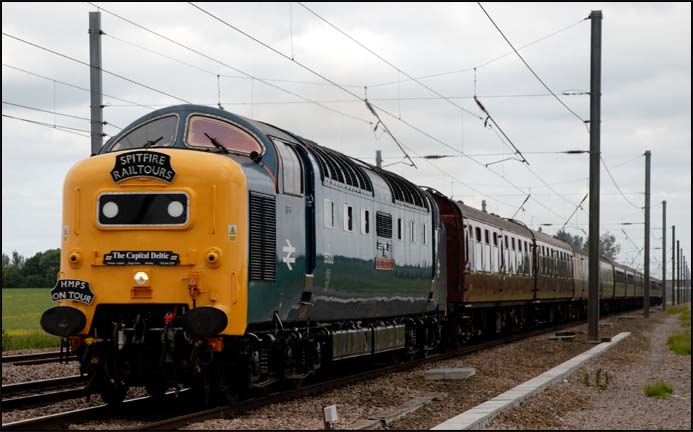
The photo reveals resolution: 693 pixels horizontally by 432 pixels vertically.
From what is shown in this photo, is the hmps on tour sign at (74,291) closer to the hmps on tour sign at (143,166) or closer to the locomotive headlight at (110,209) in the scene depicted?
the locomotive headlight at (110,209)

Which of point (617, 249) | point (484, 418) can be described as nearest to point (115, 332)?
point (484, 418)

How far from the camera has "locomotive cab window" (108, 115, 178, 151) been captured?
14336 millimetres

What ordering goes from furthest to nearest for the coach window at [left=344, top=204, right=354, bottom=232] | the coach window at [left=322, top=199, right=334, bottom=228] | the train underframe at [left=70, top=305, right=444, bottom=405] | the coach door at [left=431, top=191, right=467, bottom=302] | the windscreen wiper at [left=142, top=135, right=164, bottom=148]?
the coach door at [left=431, top=191, right=467, bottom=302]
the coach window at [left=344, top=204, right=354, bottom=232]
the coach window at [left=322, top=199, right=334, bottom=228]
the windscreen wiper at [left=142, top=135, right=164, bottom=148]
the train underframe at [left=70, top=305, right=444, bottom=405]

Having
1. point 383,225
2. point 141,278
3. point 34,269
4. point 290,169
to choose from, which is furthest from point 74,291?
point 34,269

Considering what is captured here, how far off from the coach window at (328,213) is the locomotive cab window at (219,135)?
7.59ft

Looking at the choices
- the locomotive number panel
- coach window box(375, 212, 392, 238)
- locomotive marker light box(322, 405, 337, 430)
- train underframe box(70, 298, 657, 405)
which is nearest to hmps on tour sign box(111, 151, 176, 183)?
the locomotive number panel

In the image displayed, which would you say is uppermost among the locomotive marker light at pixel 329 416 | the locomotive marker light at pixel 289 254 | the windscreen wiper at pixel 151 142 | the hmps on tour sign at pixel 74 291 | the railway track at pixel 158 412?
the windscreen wiper at pixel 151 142

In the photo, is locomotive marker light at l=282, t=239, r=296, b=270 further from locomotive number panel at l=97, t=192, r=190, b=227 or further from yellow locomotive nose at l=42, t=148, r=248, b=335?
locomotive number panel at l=97, t=192, r=190, b=227

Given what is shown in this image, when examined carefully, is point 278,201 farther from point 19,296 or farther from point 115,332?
point 19,296

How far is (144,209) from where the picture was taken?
1330 centimetres

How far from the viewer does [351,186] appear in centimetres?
1800

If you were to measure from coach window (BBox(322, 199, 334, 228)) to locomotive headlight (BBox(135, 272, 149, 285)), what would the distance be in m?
3.99

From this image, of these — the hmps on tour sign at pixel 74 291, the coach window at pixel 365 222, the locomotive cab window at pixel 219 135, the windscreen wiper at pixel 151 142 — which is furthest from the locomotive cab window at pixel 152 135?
the coach window at pixel 365 222

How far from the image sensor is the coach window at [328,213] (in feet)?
54.1
